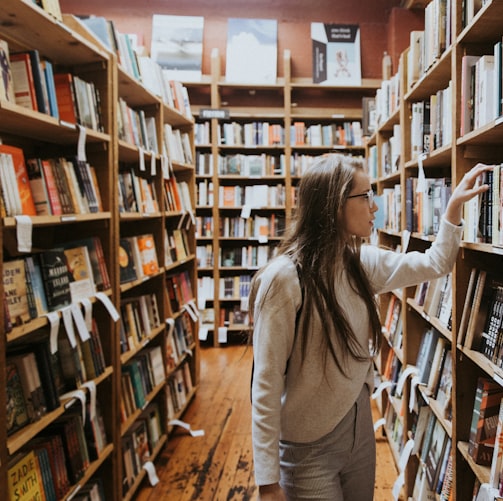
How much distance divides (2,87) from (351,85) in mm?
4576

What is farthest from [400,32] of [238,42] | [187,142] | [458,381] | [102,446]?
[102,446]

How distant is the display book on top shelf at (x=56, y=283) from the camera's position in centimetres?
137

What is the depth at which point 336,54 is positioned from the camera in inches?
211

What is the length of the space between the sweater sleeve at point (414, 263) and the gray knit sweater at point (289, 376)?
184 millimetres

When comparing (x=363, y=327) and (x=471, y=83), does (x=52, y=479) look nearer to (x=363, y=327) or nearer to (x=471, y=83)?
(x=363, y=327)

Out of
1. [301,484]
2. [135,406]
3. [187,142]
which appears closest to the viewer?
[301,484]

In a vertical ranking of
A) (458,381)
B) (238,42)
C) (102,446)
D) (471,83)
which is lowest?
(102,446)

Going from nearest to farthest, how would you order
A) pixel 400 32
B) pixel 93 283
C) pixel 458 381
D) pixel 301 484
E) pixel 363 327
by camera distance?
pixel 301 484 < pixel 363 327 < pixel 458 381 < pixel 93 283 < pixel 400 32

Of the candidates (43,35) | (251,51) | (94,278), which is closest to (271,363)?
(94,278)

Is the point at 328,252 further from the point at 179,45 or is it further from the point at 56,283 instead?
the point at 179,45

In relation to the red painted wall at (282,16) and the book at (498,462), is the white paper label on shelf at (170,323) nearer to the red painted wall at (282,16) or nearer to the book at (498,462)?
the book at (498,462)

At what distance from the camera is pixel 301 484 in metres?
1.16

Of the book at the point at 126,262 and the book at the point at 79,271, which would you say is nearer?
the book at the point at 79,271

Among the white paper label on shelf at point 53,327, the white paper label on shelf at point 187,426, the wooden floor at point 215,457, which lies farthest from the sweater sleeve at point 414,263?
the white paper label on shelf at point 187,426
